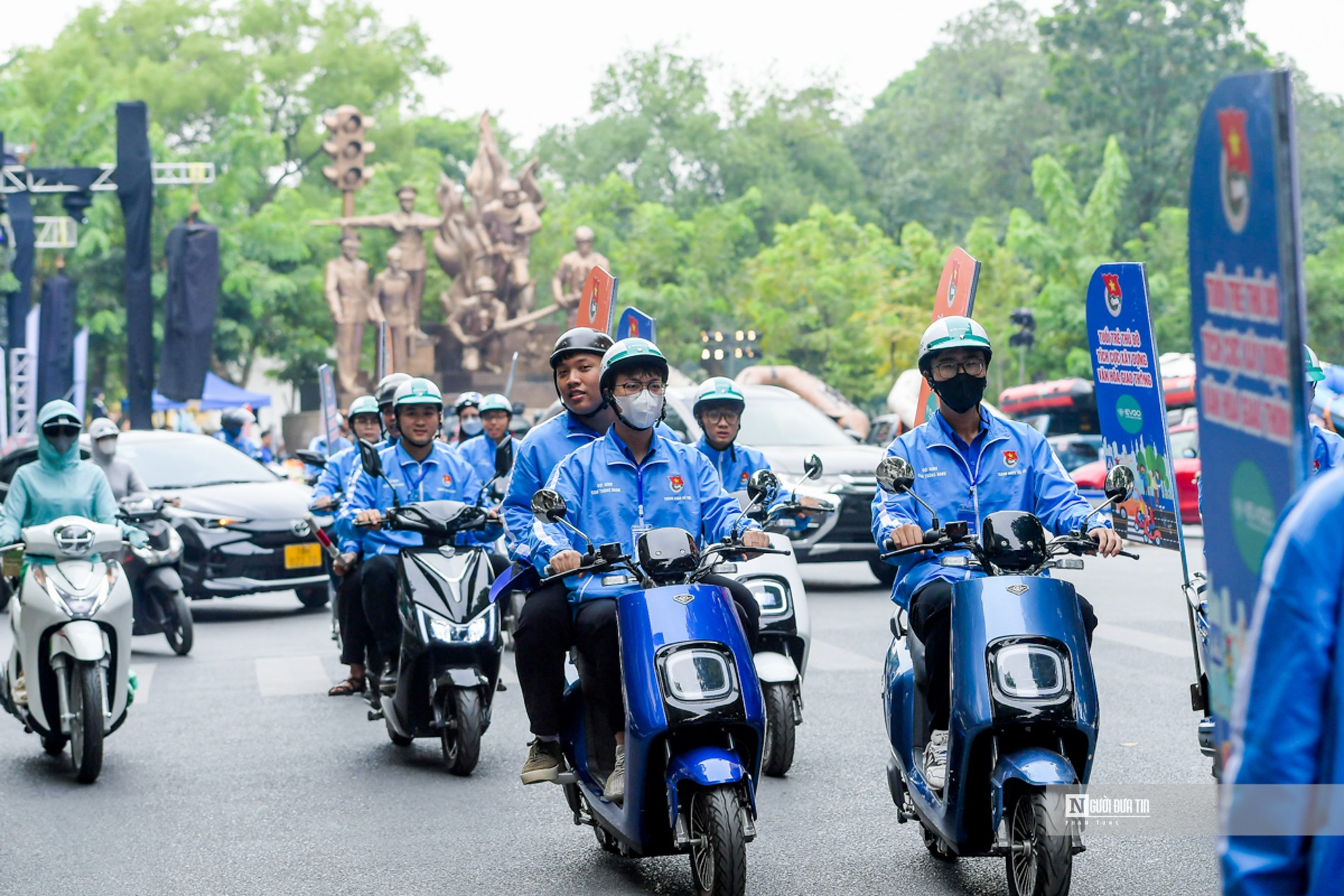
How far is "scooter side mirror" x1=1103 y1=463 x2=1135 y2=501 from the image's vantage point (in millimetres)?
5242

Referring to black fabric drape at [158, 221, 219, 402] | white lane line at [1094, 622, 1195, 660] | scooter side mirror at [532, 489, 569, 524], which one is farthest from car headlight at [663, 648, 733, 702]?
black fabric drape at [158, 221, 219, 402]

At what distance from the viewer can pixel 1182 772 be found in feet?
24.7

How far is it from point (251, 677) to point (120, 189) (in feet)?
40.8

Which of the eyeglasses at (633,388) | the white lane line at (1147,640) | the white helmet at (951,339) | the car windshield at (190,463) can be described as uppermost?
the white helmet at (951,339)

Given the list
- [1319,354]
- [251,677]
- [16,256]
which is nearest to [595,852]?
[251,677]

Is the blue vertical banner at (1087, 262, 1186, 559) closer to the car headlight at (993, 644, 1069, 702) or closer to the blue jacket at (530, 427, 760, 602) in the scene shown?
the blue jacket at (530, 427, 760, 602)

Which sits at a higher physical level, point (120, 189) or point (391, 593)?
point (120, 189)

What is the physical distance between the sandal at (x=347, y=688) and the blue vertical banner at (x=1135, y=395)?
15.0ft

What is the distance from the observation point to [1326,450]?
7312 millimetres

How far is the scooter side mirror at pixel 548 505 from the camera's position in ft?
17.7

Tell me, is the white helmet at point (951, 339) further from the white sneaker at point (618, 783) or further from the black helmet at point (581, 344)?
the white sneaker at point (618, 783)

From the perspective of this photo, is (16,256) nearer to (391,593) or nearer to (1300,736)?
A: (391,593)

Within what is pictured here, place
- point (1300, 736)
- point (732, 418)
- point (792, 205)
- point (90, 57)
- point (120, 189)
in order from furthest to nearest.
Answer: point (792, 205)
point (90, 57)
point (120, 189)
point (732, 418)
point (1300, 736)

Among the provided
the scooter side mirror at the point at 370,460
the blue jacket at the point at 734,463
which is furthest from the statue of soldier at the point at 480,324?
the scooter side mirror at the point at 370,460
